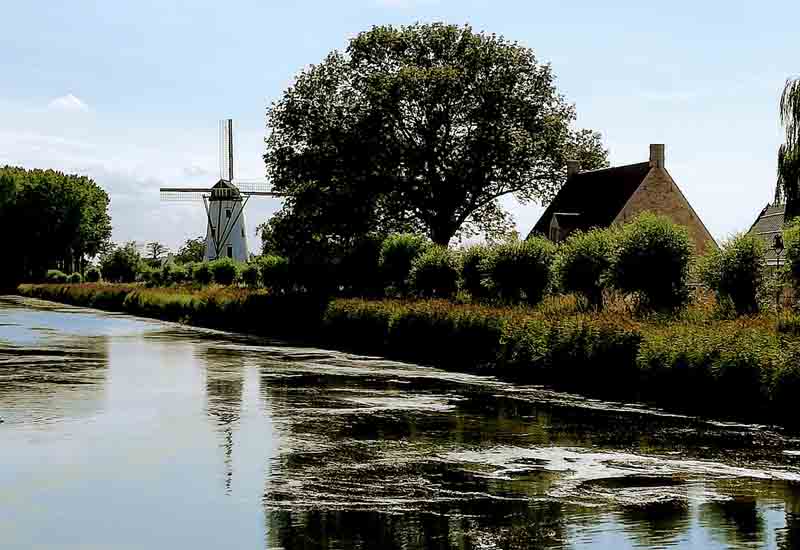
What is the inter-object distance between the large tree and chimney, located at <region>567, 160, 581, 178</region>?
2.20 meters

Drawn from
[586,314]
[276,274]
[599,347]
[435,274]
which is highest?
[276,274]

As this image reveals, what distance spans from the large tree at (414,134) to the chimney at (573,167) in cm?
220

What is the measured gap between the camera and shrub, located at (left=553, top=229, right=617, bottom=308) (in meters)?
29.1

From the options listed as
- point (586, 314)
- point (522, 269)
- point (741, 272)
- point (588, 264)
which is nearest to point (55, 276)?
point (522, 269)

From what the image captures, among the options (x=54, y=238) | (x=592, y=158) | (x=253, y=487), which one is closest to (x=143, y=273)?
(x=54, y=238)

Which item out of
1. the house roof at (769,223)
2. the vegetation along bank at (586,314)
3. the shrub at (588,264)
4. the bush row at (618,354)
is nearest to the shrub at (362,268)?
the vegetation along bank at (586,314)

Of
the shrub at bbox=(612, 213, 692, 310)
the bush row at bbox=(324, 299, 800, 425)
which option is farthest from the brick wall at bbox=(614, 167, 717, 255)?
the shrub at bbox=(612, 213, 692, 310)

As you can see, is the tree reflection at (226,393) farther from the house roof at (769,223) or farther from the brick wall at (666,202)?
the house roof at (769,223)

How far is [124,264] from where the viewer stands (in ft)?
305

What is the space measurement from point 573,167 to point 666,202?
16.5 ft

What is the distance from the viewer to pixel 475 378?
82.2ft

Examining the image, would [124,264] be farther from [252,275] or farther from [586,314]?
[586,314]

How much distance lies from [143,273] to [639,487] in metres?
77.2

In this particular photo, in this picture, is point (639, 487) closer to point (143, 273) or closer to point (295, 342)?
point (295, 342)
